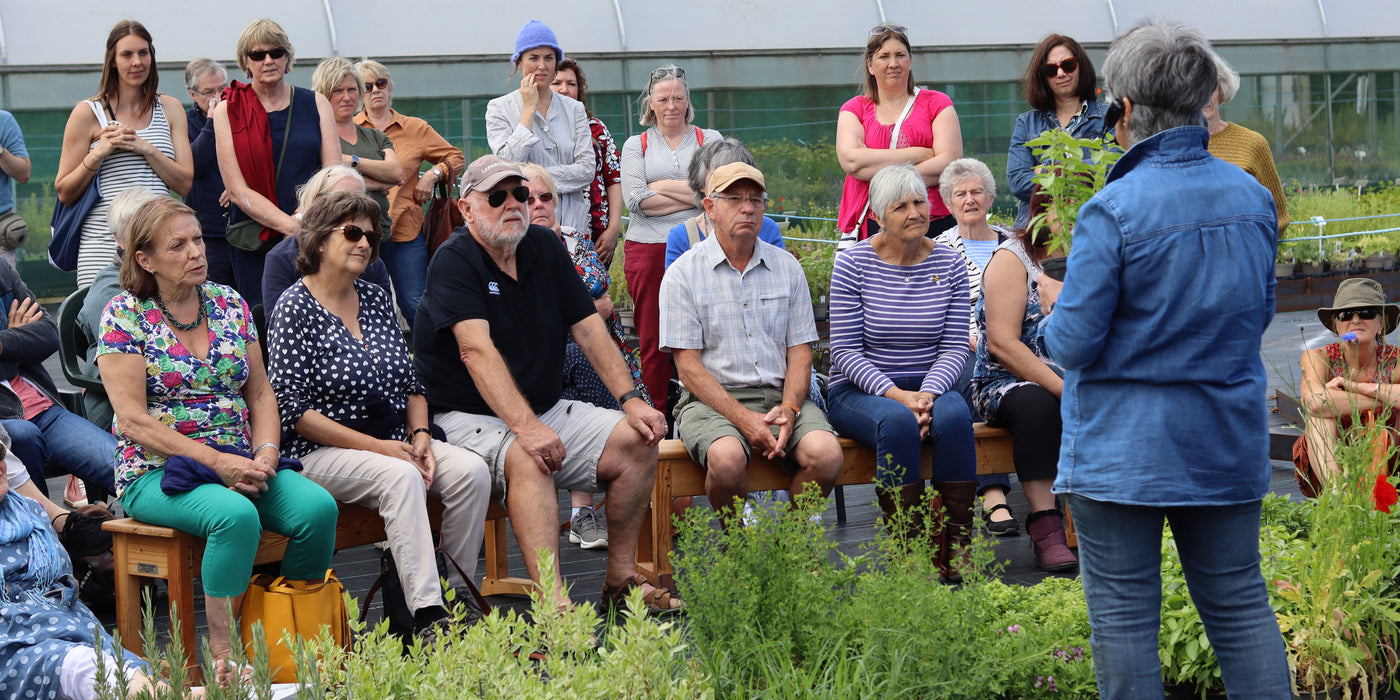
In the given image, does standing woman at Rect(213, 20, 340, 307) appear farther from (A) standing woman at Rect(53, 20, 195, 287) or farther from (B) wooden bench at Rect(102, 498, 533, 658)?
(B) wooden bench at Rect(102, 498, 533, 658)

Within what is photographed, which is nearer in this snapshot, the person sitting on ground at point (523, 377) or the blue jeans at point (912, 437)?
the person sitting on ground at point (523, 377)

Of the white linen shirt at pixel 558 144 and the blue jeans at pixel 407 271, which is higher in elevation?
the white linen shirt at pixel 558 144

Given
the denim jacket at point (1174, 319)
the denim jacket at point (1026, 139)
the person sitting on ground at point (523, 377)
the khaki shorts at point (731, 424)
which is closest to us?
the denim jacket at point (1174, 319)

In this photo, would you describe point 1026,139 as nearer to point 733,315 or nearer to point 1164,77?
point 733,315

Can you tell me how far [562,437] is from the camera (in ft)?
15.7

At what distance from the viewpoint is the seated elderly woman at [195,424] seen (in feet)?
12.9

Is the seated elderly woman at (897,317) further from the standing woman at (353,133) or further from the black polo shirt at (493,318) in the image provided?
the standing woman at (353,133)

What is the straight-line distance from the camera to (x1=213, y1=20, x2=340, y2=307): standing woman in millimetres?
5852

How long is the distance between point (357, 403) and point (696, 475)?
128 cm

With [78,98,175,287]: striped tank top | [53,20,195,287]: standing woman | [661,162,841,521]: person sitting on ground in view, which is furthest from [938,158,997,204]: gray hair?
[78,98,175,287]: striped tank top

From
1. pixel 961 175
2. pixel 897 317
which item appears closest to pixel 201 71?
pixel 961 175

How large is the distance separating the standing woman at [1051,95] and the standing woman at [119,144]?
376 cm

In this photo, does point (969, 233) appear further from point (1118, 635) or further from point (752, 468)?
point (1118, 635)

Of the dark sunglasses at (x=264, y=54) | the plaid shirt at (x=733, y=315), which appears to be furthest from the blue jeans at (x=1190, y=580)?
the dark sunglasses at (x=264, y=54)
